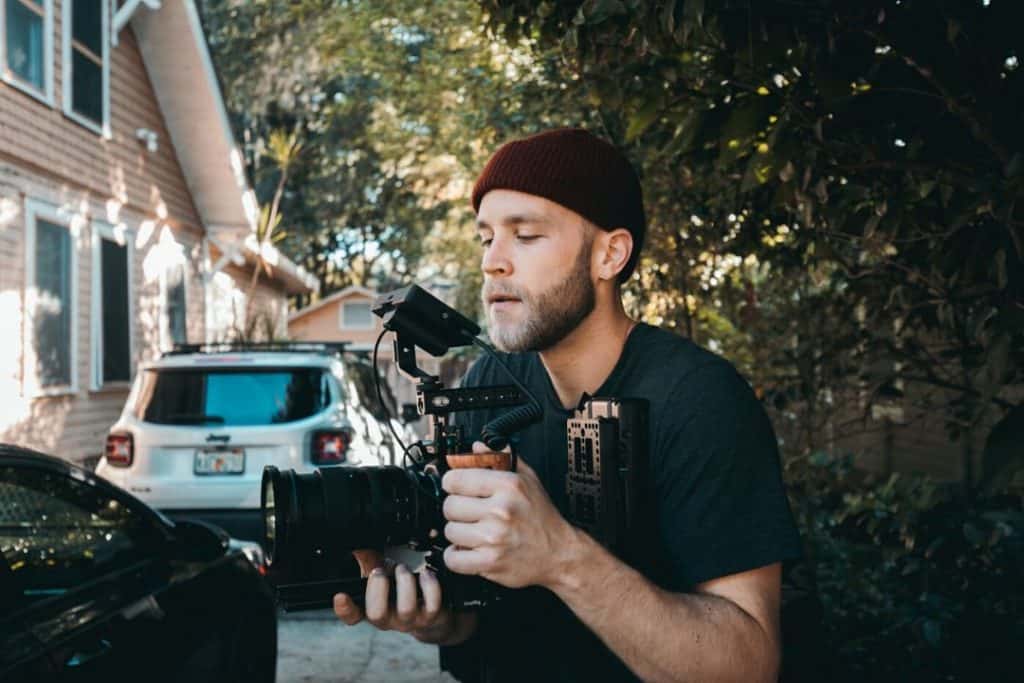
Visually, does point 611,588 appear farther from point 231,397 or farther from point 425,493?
point 231,397

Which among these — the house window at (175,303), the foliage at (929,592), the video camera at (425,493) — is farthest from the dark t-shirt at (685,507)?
the house window at (175,303)

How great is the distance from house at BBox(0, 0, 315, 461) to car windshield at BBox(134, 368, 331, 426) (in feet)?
7.58

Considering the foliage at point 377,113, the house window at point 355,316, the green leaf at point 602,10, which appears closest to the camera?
the green leaf at point 602,10

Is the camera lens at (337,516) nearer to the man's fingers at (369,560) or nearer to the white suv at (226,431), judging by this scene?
the man's fingers at (369,560)

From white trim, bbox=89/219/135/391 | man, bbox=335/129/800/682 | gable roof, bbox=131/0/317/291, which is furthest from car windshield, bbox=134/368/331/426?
gable roof, bbox=131/0/317/291

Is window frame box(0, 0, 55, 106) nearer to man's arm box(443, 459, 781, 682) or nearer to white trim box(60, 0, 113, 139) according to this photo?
white trim box(60, 0, 113, 139)

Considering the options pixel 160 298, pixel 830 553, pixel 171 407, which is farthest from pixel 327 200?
pixel 830 553

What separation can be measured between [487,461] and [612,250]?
663 millimetres

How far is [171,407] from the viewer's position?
7270mm

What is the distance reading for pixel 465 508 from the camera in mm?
1501

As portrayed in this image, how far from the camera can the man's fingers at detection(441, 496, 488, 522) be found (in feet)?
4.90

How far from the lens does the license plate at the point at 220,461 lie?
7141 millimetres

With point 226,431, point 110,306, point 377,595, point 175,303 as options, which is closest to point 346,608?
point 377,595

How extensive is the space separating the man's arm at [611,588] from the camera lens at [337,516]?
0.74 feet
